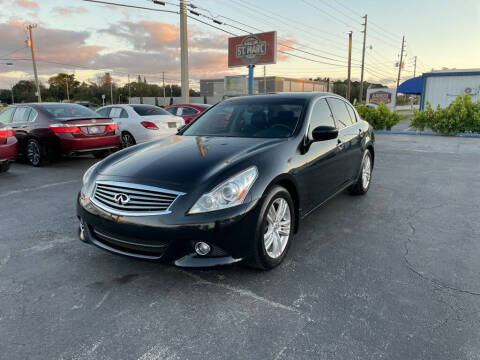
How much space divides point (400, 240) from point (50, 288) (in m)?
3.47

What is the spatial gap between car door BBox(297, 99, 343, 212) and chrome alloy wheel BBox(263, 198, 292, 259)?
360 millimetres

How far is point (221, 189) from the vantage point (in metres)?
2.81

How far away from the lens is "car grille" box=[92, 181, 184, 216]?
2.79 meters

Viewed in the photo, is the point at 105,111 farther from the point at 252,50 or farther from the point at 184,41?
the point at 252,50

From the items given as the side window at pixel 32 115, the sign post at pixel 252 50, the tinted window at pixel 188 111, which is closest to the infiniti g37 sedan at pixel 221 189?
the side window at pixel 32 115

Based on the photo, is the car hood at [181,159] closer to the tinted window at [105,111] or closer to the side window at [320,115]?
the side window at [320,115]

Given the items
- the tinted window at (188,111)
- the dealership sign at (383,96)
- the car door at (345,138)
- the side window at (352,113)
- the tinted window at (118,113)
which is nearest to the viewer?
the car door at (345,138)

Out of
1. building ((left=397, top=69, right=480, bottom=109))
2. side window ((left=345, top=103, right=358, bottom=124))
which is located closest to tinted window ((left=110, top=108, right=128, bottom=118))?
side window ((left=345, top=103, right=358, bottom=124))

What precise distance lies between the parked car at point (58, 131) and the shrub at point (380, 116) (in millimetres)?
12491

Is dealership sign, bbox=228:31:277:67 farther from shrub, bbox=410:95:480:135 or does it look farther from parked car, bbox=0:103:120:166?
parked car, bbox=0:103:120:166

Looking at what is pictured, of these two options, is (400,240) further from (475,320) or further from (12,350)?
(12,350)

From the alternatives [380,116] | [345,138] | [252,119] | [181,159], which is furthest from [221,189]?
[380,116]

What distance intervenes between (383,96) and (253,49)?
67.6ft

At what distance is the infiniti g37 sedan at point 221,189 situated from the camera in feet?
8.98
